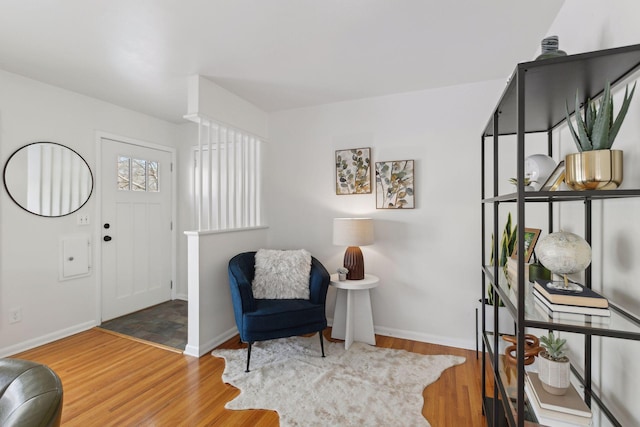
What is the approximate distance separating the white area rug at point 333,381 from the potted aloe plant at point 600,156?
1.55 m

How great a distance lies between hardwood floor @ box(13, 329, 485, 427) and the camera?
72.4 inches

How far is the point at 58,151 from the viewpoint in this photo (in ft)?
9.73

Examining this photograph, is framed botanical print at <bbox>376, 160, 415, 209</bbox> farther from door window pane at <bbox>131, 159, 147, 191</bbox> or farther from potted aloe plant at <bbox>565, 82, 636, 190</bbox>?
door window pane at <bbox>131, 159, 147, 191</bbox>

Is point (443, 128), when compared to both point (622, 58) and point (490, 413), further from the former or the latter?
point (490, 413)

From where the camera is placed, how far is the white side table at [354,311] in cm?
275

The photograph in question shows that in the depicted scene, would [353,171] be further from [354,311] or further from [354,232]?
[354,311]

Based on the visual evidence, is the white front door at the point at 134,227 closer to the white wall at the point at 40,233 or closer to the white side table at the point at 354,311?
the white wall at the point at 40,233

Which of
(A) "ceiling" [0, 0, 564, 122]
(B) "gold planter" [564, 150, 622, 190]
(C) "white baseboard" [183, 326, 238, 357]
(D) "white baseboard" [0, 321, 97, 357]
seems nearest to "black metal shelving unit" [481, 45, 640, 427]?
(B) "gold planter" [564, 150, 622, 190]

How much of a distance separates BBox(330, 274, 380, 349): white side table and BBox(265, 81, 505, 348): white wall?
0.26 metres

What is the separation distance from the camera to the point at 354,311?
2.89 meters

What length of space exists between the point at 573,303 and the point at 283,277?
6.96ft

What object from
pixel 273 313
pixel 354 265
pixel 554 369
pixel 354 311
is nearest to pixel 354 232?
pixel 354 265

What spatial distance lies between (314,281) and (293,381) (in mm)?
794

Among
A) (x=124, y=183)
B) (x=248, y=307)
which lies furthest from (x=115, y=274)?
(x=248, y=307)
